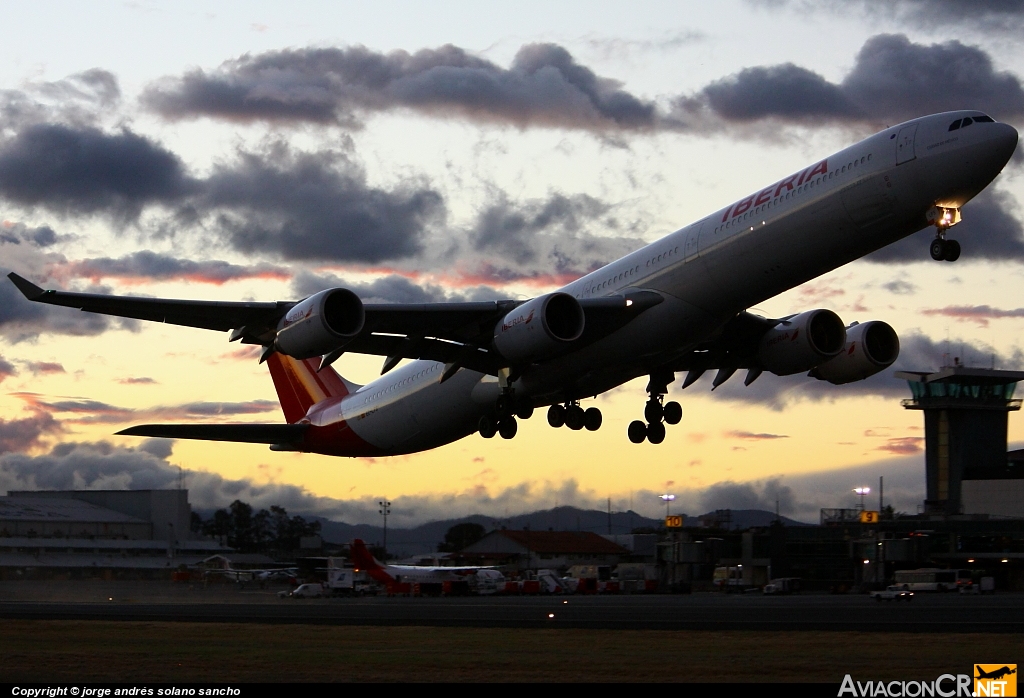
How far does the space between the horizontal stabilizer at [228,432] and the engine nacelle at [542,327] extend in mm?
15508

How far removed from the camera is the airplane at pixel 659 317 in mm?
26891

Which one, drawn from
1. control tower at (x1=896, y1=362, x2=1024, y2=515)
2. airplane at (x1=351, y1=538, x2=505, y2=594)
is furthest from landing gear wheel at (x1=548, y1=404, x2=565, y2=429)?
control tower at (x1=896, y1=362, x2=1024, y2=515)

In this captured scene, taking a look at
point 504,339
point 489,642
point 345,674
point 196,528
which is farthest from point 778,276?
point 196,528

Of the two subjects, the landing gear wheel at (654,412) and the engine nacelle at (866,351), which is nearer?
the engine nacelle at (866,351)

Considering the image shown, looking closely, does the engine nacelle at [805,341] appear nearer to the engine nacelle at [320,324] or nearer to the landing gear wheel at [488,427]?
the landing gear wheel at [488,427]

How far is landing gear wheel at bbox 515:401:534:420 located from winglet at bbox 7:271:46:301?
14186 mm

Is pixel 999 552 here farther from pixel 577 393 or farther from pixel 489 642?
pixel 489 642

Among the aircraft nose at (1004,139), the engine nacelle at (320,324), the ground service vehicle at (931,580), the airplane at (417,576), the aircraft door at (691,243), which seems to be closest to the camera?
the aircraft nose at (1004,139)

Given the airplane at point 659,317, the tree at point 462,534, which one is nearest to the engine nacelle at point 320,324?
the airplane at point 659,317

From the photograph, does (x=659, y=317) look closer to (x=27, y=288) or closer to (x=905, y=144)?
(x=905, y=144)

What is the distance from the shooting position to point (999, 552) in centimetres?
8775

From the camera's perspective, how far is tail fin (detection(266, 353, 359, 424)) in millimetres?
47125

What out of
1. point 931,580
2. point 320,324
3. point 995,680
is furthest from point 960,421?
point 995,680

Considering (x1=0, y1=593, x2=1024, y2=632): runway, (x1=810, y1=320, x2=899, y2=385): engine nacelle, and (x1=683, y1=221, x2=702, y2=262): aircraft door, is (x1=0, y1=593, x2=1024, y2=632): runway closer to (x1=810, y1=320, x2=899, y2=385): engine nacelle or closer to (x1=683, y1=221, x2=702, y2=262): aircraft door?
(x1=810, y1=320, x2=899, y2=385): engine nacelle
